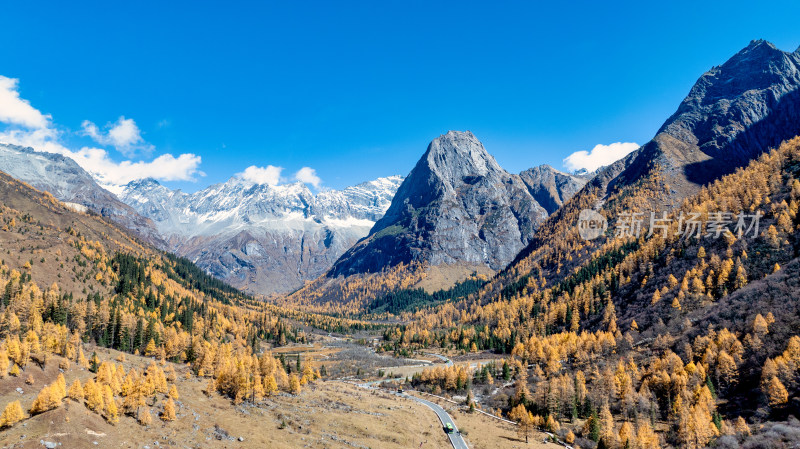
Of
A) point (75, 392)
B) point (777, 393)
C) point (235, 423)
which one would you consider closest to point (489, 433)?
point (235, 423)

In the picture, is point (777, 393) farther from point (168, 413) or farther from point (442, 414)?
point (168, 413)

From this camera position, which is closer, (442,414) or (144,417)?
(144,417)

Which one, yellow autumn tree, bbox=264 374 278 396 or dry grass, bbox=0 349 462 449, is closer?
dry grass, bbox=0 349 462 449

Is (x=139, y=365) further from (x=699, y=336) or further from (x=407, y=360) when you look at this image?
(x=699, y=336)

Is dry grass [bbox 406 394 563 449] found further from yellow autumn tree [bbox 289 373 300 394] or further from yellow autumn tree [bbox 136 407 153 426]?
yellow autumn tree [bbox 136 407 153 426]

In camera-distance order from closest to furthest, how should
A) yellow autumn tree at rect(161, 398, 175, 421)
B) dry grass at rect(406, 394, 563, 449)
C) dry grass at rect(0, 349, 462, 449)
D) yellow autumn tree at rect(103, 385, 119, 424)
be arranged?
dry grass at rect(0, 349, 462, 449) < yellow autumn tree at rect(103, 385, 119, 424) < yellow autumn tree at rect(161, 398, 175, 421) < dry grass at rect(406, 394, 563, 449)

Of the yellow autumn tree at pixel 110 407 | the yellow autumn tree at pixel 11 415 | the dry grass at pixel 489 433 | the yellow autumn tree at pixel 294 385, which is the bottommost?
the dry grass at pixel 489 433

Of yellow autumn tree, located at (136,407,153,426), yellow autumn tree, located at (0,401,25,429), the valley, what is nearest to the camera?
yellow autumn tree, located at (0,401,25,429)

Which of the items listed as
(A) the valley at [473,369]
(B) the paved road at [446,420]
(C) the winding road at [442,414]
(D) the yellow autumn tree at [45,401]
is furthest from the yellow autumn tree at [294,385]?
(D) the yellow autumn tree at [45,401]

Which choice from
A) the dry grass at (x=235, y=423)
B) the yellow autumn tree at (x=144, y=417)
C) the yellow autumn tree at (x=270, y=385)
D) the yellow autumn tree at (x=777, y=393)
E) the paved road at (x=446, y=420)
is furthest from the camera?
the yellow autumn tree at (x=270, y=385)

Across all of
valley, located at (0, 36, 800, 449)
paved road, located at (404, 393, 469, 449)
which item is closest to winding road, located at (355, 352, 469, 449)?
paved road, located at (404, 393, 469, 449)

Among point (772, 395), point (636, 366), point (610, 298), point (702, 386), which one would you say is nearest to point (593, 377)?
point (636, 366)

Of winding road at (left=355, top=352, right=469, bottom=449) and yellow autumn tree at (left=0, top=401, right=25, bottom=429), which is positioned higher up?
yellow autumn tree at (left=0, top=401, right=25, bottom=429)

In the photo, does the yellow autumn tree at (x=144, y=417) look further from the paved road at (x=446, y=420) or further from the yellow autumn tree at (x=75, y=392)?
the paved road at (x=446, y=420)
